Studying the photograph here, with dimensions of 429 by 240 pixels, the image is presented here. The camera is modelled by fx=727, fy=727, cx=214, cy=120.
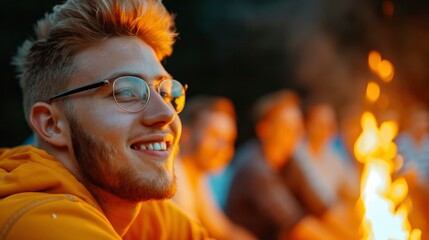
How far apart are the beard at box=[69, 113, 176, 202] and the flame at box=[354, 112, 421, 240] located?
Answer: 4.50 feet

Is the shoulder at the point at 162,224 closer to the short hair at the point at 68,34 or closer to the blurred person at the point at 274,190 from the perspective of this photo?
the short hair at the point at 68,34

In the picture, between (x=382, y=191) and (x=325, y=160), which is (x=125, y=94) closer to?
(x=382, y=191)

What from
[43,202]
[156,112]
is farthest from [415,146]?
[43,202]

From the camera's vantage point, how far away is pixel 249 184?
602cm

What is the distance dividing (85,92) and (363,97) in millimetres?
5976

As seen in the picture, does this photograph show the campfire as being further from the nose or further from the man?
the nose

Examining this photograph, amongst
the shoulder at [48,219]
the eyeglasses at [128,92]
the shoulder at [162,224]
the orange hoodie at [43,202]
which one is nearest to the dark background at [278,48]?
the shoulder at [162,224]

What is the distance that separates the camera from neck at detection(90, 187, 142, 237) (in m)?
2.66

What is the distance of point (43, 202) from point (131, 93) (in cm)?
63

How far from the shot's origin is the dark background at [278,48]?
756 cm

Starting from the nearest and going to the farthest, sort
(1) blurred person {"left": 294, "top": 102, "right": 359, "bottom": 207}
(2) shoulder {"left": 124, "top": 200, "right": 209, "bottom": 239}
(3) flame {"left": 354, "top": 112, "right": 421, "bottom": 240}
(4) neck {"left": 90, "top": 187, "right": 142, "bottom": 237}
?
(4) neck {"left": 90, "top": 187, "right": 142, "bottom": 237}
(2) shoulder {"left": 124, "top": 200, "right": 209, "bottom": 239}
(3) flame {"left": 354, "top": 112, "right": 421, "bottom": 240}
(1) blurred person {"left": 294, "top": 102, "right": 359, "bottom": 207}

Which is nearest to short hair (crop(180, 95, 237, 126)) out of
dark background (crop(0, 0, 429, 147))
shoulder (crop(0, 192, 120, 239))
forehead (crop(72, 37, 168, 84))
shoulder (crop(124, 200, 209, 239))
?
dark background (crop(0, 0, 429, 147))

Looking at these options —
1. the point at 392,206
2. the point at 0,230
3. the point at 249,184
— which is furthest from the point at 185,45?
the point at 0,230

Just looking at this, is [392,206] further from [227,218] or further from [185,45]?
[185,45]
